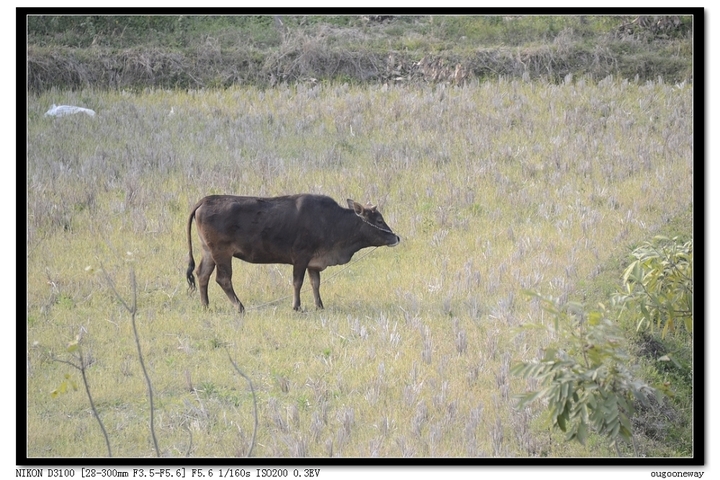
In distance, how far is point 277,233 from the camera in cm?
1115

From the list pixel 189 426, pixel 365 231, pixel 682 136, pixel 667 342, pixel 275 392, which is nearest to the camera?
pixel 189 426

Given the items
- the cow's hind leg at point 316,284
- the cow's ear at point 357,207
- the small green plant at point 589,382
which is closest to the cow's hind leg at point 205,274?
the cow's hind leg at point 316,284

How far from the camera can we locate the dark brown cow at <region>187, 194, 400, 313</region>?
435 inches

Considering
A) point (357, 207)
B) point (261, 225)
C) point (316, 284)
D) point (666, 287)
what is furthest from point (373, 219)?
point (666, 287)

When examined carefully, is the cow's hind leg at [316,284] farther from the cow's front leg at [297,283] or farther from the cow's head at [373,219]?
the cow's head at [373,219]

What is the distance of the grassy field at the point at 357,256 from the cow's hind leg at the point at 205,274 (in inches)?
11.1

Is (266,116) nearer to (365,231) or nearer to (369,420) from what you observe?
(365,231)

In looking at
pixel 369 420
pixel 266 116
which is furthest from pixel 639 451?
pixel 266 116

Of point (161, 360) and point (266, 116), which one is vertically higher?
point (266, 116)

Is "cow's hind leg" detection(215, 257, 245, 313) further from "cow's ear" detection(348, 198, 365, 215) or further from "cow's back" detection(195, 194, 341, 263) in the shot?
"cow's ear" detection(348, 198, 365, 215)

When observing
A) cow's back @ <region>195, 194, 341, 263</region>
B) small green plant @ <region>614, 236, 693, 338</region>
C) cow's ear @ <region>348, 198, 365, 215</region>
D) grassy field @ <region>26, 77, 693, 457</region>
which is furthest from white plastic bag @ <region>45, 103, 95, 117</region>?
small green plant @ <region>614, 236, 693, 338</region>

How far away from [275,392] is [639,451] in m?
3.41

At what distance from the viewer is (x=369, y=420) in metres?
8.26

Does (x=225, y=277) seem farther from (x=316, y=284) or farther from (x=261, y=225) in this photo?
(x=316, y=284)
